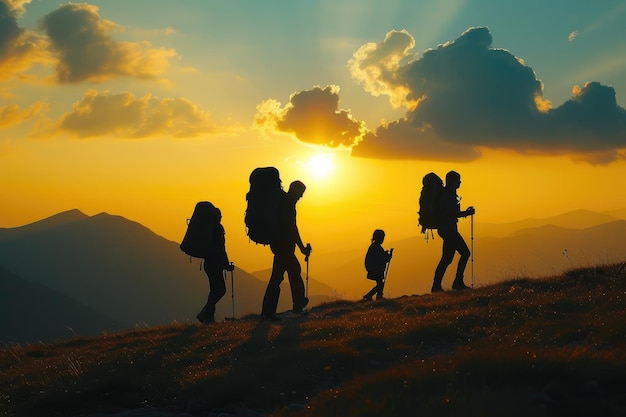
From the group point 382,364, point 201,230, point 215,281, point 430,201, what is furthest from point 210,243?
point 382,364

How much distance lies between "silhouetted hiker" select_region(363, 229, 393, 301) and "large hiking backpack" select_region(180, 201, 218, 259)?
742cm

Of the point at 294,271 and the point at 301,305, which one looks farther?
the point at 301,305

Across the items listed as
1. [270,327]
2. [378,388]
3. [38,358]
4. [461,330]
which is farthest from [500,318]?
[38,358]

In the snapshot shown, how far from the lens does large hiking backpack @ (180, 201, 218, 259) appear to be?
763 inches

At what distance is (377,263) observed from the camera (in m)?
25.1

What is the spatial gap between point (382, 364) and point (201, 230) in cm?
1013

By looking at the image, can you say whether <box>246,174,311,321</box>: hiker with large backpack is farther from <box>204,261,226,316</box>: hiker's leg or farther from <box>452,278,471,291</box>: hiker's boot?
<box>452,278,471,291</box>: hiker's boot

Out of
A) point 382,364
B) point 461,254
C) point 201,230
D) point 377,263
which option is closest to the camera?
point 382,364

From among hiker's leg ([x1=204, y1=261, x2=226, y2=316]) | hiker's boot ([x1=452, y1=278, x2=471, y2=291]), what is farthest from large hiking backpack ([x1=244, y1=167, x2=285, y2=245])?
hiker's boot ([x1=452, y1=278, x2=471, y2=291])

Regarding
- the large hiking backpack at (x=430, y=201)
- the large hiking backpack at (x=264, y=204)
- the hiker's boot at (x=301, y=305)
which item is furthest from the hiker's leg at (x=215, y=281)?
the large hiking backpack at (x=430, y=201)

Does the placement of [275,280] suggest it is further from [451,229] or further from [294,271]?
[451,229]

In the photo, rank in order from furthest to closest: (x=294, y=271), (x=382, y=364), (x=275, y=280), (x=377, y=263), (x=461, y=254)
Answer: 1. (x=377, y=263)
2. (x=461, y=254)
3. (x=294, y=271)
4. (x=275, y=280)
5. (x=382, y=364)

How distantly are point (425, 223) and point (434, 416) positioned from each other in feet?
50.3

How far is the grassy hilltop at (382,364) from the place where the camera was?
6871 millimetres
